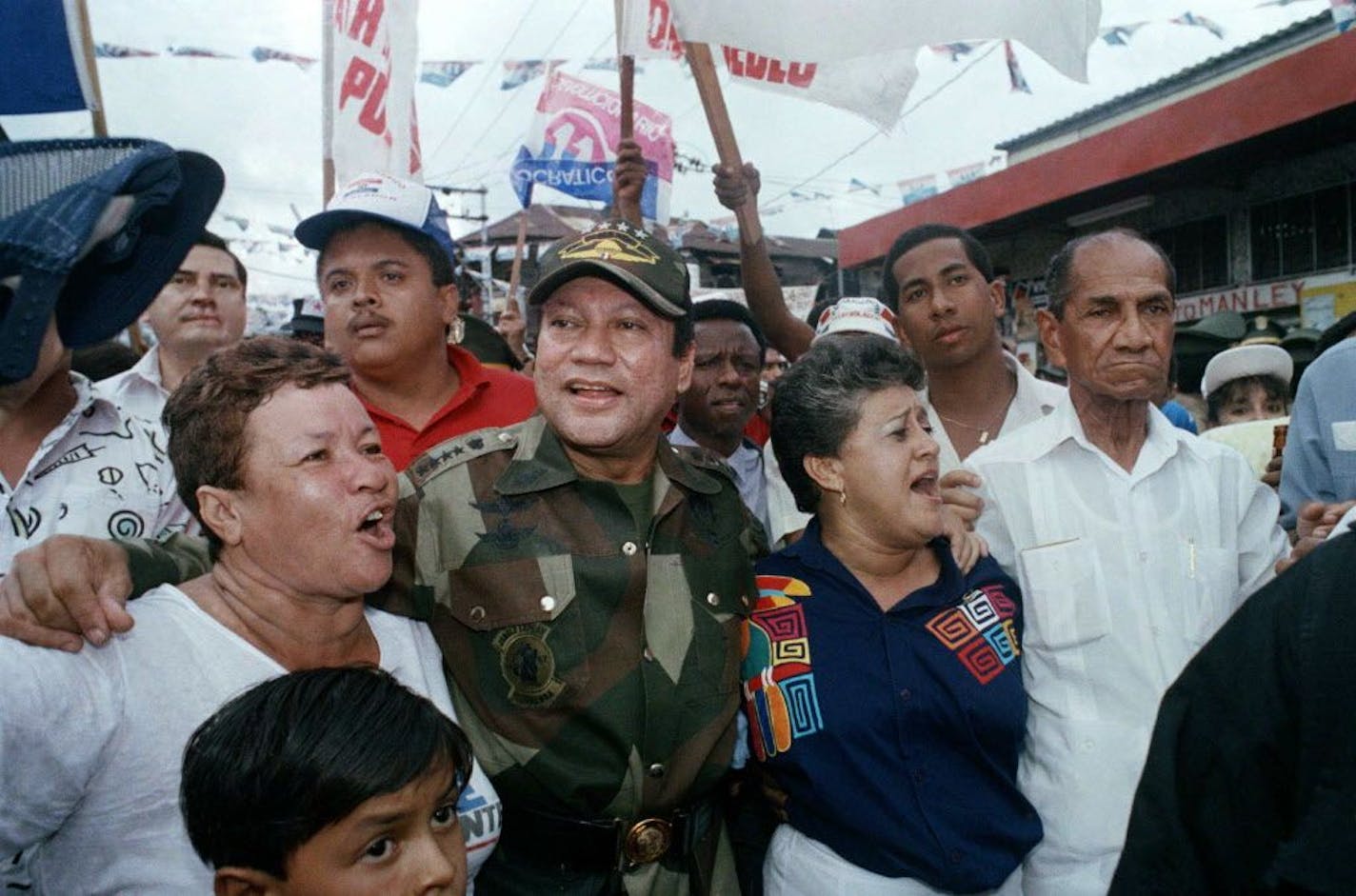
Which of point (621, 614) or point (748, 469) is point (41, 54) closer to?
point (621, 614)

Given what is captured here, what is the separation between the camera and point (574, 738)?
2.00 meters

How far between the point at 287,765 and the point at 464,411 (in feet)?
5.67

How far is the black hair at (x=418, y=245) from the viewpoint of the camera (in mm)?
2961

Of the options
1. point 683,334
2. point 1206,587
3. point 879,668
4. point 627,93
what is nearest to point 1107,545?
point 1206,587

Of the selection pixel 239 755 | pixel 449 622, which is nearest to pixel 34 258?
pixel 239 755

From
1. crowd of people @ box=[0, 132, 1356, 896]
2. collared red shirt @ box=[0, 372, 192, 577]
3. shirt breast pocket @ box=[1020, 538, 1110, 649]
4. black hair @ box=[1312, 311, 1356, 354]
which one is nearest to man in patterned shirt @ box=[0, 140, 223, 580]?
crowd of people @ box=[0, 132, 1356, 896]

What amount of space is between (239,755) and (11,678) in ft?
1.23

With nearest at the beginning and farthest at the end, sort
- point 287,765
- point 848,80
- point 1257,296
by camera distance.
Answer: point 287,765, point 848,80, point 1257,296

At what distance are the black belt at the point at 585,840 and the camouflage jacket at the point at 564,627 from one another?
26 millimetres

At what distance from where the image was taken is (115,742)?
1.54 meters

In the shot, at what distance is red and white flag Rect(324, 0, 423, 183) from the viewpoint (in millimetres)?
4203

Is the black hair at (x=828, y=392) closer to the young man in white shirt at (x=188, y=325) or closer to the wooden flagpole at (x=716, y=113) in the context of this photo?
the wooden flagpole at (x=716, y=113)

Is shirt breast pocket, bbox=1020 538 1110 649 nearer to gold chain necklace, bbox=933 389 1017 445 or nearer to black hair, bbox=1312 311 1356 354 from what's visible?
gold chain necklace, bbox=933 389 1017 445

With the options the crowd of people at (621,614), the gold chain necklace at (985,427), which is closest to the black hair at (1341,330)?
the crowd of people at (621,614)
